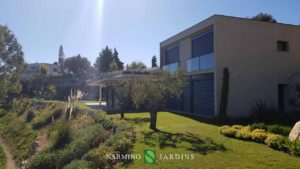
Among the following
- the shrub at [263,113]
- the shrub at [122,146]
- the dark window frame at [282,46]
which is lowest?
the shrub at [122,146]

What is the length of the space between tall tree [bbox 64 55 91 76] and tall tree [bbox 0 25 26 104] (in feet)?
144

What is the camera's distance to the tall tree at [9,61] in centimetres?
3472

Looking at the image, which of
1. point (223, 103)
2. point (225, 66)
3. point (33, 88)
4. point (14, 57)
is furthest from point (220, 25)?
point (33, 88)

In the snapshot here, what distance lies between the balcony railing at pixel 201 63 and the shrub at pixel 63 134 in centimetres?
1074

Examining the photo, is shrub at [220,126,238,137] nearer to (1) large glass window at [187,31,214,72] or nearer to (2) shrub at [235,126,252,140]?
(2) shrub at [235,126,252,140]

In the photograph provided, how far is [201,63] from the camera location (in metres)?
21.1

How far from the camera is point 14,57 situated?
1454 inches

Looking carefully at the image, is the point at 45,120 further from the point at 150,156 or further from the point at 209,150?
the point at 209,150

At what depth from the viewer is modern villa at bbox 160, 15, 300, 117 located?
19.3 m

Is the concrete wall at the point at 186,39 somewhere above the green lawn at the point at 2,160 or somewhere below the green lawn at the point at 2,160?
above

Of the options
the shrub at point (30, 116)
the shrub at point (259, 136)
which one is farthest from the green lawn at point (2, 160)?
the shrub at point (259, 136)

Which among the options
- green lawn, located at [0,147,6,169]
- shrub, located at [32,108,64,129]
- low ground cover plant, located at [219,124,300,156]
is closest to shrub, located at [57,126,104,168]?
green lawn, located at [0,147,6,169]

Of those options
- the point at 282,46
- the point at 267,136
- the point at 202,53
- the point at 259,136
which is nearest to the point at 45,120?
the point at 202,53

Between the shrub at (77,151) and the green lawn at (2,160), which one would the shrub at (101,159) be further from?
the green lawn at (2,160)
